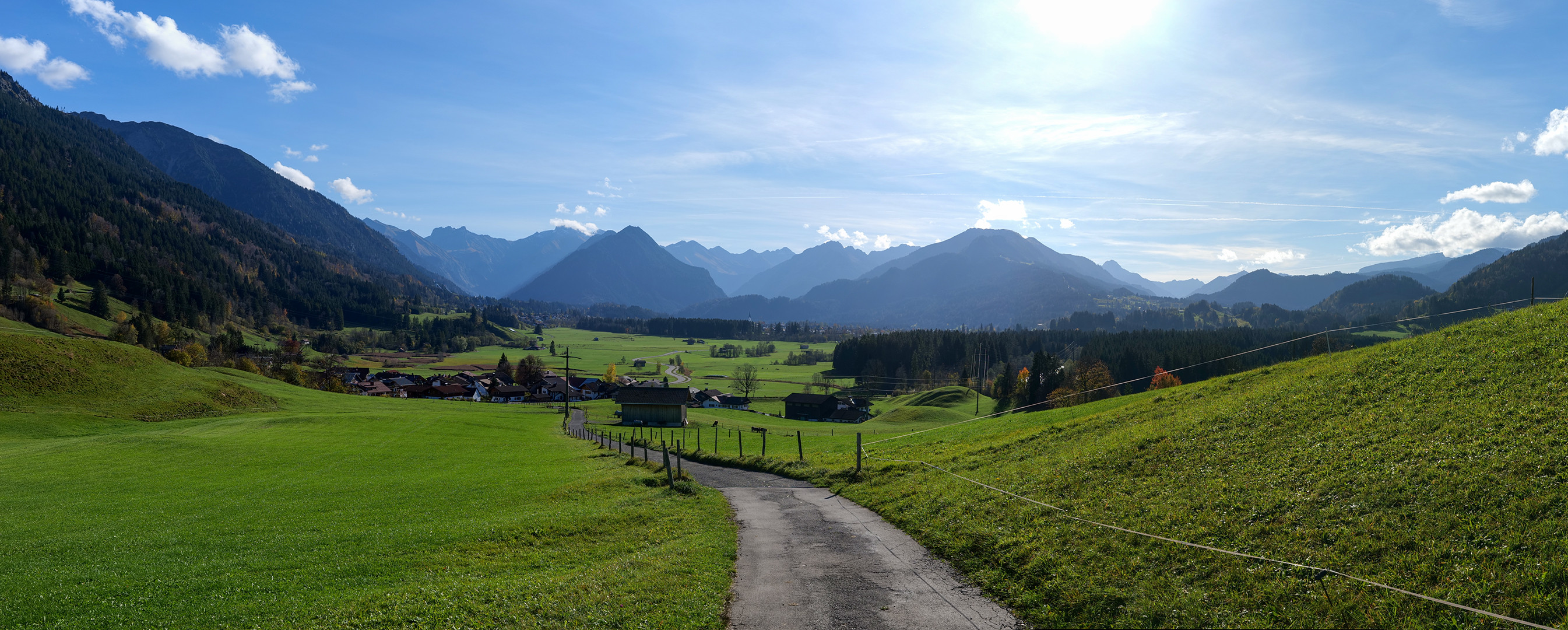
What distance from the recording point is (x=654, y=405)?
306 feet

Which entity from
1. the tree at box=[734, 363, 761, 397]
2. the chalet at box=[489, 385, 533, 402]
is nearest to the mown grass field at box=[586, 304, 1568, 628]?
the tree at box=[734, 363, 761, 397]

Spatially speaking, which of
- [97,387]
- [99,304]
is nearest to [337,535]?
[97,387]

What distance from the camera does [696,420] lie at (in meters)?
96.7

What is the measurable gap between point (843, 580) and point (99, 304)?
212 metres

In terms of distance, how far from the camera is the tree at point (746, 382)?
147 meters

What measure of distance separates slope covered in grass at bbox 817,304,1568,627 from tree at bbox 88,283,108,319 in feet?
676

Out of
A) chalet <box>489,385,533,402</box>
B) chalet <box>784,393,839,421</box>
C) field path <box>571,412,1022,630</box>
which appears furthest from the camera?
chalet <box>489,385,533,402</box>

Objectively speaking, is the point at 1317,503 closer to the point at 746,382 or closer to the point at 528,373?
the point at 746,382

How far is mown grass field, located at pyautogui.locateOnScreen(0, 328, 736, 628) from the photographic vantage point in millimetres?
12352

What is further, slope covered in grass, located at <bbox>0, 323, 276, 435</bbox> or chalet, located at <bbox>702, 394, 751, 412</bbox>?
chalet, located at <bbox>702, 394, 751, 412</bbox>

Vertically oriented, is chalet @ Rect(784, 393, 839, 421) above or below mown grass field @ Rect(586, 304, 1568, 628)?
below

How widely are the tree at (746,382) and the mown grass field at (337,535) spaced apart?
97583 millimetres

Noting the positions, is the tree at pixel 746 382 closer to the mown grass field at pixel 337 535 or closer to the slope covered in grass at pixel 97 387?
the slope covered in grass at pixel 97 387

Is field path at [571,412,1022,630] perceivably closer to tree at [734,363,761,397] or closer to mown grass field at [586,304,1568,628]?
mown grass field at [586,304,1568,628]
